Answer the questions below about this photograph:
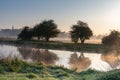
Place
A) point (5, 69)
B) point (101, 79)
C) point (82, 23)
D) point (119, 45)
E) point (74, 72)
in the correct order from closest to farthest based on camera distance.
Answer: point (101, 79), point (5, 69), point (74, 72), point (119, 45), point (82, 23)

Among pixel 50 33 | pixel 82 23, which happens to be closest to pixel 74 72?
pixel 82 23

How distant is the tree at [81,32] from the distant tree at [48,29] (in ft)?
23.9

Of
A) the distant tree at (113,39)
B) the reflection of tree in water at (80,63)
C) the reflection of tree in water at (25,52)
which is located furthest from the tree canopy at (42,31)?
the reflection of tree in water at (80,63)

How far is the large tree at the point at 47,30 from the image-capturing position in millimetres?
70750

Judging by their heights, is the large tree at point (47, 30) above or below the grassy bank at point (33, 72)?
above

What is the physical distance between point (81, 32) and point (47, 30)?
997cm

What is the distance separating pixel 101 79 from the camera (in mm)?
13297

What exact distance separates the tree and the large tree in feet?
24.0

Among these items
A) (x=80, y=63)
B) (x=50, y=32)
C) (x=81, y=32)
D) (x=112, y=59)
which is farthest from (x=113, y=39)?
(x=80, y=63)

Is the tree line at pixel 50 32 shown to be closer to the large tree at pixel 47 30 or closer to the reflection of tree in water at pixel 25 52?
the large tree at pixel 47 30

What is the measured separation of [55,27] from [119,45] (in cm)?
1988

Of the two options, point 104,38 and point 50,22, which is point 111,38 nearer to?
point 104,38

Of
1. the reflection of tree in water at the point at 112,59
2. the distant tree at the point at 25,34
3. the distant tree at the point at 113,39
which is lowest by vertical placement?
the reflection of tree in water at the point at 112,59

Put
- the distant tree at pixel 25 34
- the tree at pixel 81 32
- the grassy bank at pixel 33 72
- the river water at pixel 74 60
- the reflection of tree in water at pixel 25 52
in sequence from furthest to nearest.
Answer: the distant tree at pixel 25 34 < the tree at pixel 81 32 < the reflection of tree in water at pixel 25 52 < the river water at pixel 74 60 < the grassy bank at pixel 33 72
